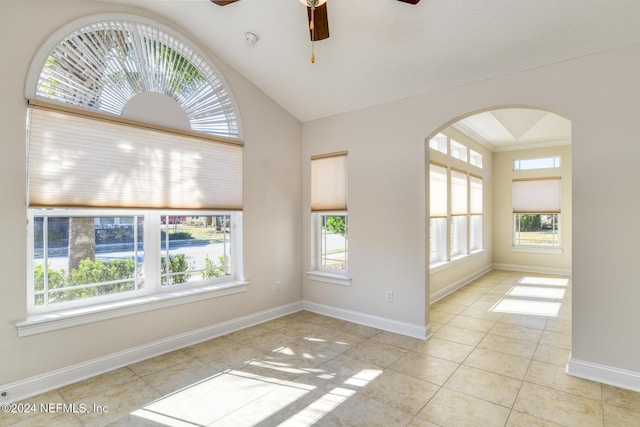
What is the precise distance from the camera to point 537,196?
24.0 feet

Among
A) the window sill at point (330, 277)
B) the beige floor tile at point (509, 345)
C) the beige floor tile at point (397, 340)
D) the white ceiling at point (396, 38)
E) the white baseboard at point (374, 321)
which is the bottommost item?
the beige floor tile at point (509, 345)

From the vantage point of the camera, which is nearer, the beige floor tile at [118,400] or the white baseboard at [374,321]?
the beige floor tile at [118,400]

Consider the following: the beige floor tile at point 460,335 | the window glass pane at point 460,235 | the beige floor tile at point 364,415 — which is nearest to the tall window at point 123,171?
the beige floor tile at point 364,415

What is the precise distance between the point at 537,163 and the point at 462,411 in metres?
6.90

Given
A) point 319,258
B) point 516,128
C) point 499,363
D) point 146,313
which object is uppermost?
point 516,128

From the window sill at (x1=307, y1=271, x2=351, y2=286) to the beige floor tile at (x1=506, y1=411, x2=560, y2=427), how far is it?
2.26 meters

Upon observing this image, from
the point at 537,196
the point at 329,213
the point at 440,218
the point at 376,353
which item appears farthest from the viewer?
the point at 537,196

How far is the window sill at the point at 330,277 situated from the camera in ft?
13.9

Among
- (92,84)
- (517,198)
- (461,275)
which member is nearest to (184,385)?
(92,84)

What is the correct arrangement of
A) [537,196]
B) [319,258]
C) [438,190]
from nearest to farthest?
[319,258], [438,190], [537,196]

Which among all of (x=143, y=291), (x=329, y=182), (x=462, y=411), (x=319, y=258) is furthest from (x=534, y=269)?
(x=143, y=291)

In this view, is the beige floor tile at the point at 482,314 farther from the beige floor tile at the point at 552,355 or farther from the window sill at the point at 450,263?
the beige floor tile at the point at 552,355

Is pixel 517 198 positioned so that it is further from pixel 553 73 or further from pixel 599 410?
pixel 599 410

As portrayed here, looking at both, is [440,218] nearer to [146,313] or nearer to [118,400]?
[146,313]
